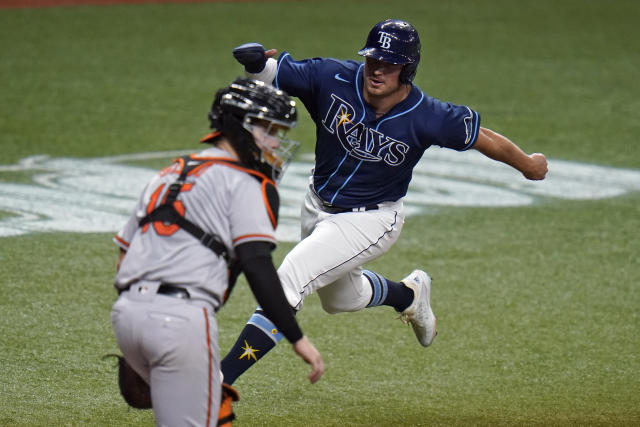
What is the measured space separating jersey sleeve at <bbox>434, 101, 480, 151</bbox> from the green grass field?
1.31m

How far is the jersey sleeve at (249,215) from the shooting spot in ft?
10.7

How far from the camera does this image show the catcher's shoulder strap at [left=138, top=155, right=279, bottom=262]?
329 cm

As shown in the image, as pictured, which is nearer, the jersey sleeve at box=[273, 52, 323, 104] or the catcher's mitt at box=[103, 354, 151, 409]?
the catcher's mitt at box=[103, 354, 151, 409]

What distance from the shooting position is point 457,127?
4.75 meters

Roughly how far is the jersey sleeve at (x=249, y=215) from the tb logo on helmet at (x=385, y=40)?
1688mm

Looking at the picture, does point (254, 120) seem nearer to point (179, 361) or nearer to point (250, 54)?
point (179, 361)

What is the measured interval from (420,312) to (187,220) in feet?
7.92

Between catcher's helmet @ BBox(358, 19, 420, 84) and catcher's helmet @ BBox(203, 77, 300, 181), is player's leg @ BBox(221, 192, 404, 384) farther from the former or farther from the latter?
catcher's helmet @ BBox(203, 77, 300, 181)

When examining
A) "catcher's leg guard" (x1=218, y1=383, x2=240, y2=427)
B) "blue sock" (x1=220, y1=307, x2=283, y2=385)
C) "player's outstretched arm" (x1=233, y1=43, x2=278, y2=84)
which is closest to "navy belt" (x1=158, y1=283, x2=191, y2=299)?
"catcher's leg guard" (x1=218, y1=383, x2=240, y2=427)

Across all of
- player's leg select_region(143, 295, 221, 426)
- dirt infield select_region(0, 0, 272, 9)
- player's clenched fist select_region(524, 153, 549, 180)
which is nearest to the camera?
player's leg select_region(143, 295, 221, 426)

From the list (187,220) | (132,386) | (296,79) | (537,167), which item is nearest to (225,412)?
(132,386)

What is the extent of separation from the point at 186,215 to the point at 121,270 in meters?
0.29

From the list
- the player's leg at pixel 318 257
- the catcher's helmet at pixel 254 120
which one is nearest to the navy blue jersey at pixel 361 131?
the player's leg at pixel 318 257

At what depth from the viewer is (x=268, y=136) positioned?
346cm
